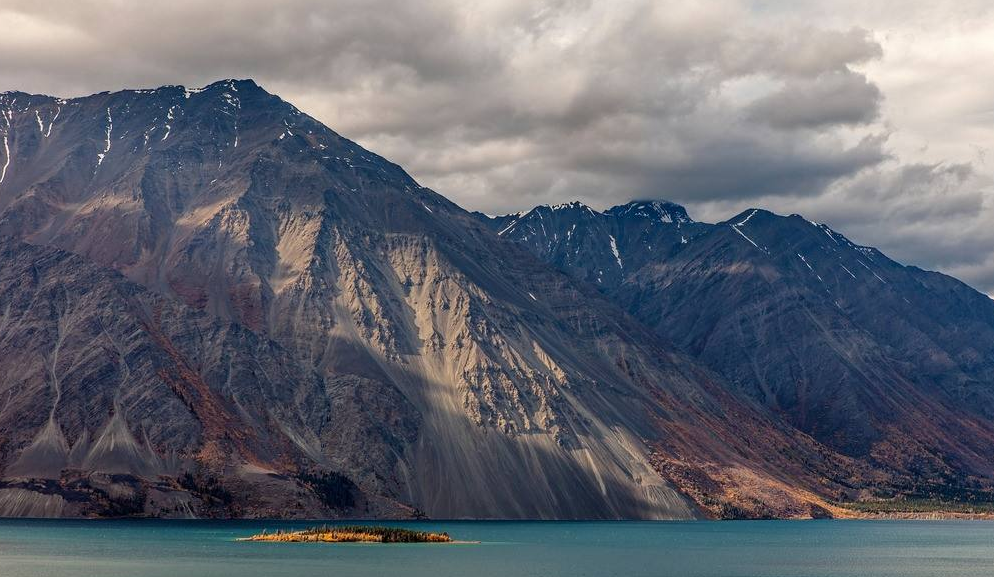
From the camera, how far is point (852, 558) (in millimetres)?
179500

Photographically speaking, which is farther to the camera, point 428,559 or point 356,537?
point 356,537

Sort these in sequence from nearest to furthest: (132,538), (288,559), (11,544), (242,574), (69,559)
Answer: (242,574), (69,559), (288,559), (11,544), (132,538)

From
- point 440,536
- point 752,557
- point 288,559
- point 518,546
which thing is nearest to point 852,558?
point 752,557

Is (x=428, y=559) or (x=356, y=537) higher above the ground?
(x=428, y=559)

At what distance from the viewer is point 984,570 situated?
158250mm

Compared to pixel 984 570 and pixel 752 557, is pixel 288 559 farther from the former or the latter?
pixel 984 570

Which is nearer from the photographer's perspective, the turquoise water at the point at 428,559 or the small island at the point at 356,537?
the turquoise water at the point at 428,559

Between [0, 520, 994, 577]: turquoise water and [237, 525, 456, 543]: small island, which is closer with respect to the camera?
[0, 520, 994, 577]: turquoise water

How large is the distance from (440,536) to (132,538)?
160ft

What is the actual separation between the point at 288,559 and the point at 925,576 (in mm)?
80437

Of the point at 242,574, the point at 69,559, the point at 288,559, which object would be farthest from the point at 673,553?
the point at 69,559

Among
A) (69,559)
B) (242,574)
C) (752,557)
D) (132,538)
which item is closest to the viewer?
(242,574)

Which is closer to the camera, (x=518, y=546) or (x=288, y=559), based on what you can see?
(x=288, y=559)

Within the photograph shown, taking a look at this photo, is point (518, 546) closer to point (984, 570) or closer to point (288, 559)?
point (288, 559)
